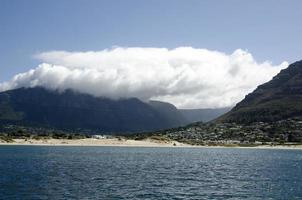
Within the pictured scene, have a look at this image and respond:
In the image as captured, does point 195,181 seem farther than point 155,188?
Yes

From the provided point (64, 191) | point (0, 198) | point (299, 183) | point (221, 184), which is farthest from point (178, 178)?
point (0, 198)

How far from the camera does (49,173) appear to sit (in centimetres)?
9538

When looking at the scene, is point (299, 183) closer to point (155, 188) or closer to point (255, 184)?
point (255, 184)

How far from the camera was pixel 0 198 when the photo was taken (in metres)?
61.3

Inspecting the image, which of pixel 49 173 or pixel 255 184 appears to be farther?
pixel 49 173

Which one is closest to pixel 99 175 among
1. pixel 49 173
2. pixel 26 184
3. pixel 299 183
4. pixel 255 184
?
pixel 49 173

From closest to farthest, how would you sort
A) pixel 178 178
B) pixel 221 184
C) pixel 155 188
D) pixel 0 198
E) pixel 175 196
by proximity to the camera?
1. pixel 0 198
2. pixel 175 196
3. pixel 155 188
4. pixel 221 184
5. pixel 178 178

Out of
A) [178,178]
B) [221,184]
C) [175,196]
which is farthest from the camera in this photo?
[178,178]

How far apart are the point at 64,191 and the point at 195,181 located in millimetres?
29025

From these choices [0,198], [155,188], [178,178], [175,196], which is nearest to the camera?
[0,198]

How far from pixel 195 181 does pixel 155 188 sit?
14.3m

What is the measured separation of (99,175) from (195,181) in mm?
21439

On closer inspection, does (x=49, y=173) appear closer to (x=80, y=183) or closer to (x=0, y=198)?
(x=80, y=183)

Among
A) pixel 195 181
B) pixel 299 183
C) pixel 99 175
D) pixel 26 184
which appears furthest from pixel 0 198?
pixel 299 183
